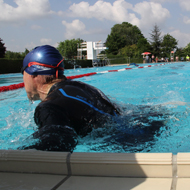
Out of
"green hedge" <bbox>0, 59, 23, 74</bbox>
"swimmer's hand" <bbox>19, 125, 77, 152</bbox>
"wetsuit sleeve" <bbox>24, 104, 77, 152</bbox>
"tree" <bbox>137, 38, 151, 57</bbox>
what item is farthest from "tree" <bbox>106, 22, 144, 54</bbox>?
"swimmer's hand" <bbox>19, 125, 77, 152</bbox>

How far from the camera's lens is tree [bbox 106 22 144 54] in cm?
7069

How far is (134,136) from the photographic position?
2.00 m

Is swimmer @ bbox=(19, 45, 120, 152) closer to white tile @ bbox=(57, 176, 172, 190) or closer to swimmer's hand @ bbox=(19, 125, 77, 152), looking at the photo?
swimmer's hand @ bbox=(19, 125, 77, 152)

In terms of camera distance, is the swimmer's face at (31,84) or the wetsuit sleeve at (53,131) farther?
the swimmer's face at (31,84)

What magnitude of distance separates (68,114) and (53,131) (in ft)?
0.90

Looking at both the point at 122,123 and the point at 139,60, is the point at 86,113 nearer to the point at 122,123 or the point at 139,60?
the point at 122,123

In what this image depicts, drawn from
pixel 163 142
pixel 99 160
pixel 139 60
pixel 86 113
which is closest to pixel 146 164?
pixel 99 160

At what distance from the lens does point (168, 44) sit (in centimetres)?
6022

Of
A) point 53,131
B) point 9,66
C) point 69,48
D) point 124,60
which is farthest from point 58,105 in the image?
point 69,48

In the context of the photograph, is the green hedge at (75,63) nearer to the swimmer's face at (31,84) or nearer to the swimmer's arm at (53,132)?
the swimmer's face at (31,84)

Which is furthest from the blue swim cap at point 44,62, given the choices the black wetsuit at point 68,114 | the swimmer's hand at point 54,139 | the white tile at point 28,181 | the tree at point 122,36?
the tree at point 122,36

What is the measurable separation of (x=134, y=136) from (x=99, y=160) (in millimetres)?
880

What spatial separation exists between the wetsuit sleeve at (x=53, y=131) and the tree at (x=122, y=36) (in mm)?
69644

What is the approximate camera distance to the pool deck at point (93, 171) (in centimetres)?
109
